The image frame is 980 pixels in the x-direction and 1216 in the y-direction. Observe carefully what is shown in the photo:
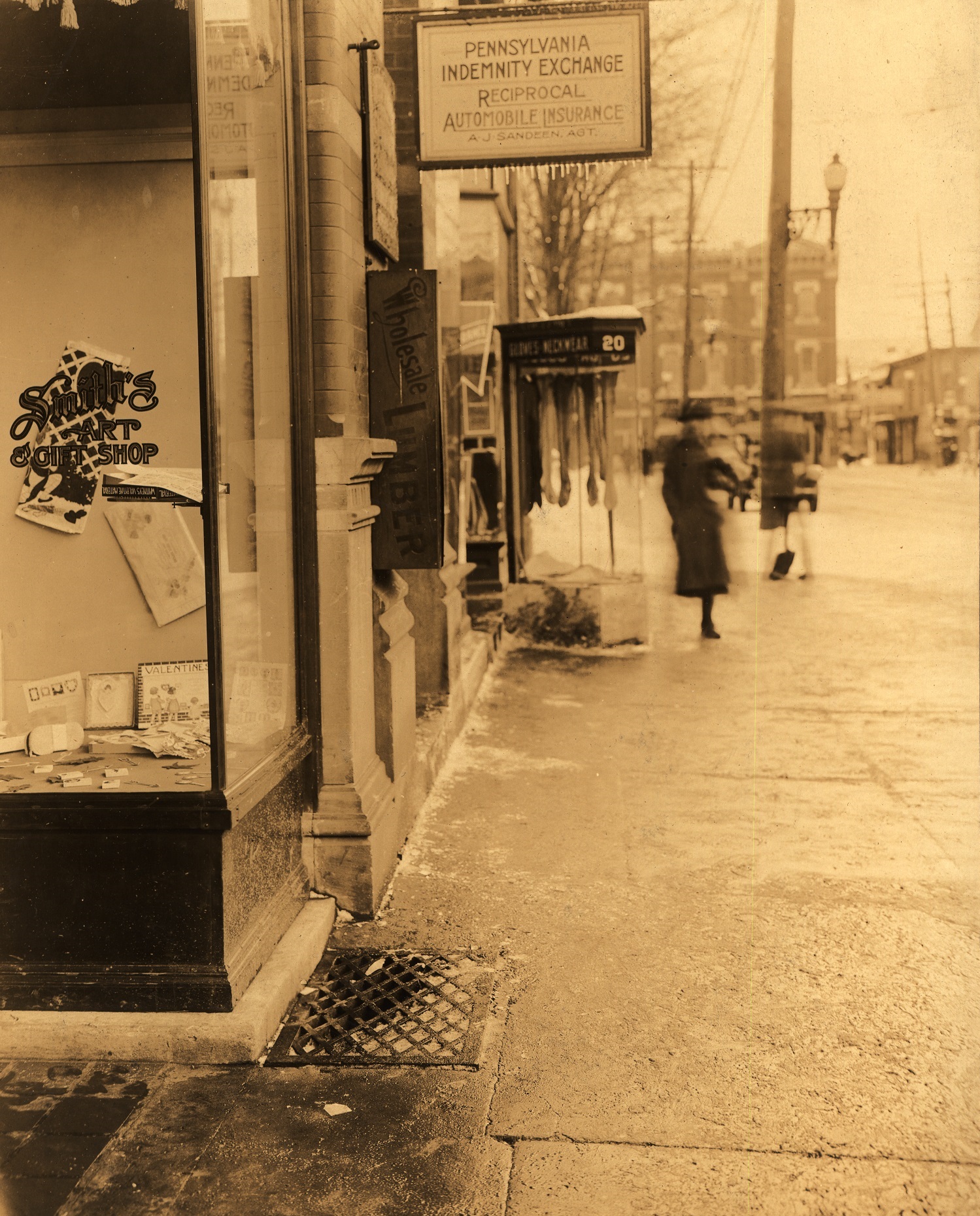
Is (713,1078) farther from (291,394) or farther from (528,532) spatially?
(528,532)

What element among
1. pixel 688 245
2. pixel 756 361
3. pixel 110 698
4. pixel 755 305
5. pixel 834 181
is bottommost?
pixel 110 698

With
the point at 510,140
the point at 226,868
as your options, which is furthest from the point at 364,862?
the point at 510,140

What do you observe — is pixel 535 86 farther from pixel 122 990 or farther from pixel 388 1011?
pixel 122 990

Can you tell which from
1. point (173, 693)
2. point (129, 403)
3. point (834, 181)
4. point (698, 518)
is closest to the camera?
point (129, 403)

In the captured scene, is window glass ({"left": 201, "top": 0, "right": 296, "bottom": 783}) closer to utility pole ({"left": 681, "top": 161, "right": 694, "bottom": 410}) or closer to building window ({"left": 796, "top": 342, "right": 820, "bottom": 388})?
utility pole ({"left": 681, "top": 161, "right": 694, "bottom": 410})

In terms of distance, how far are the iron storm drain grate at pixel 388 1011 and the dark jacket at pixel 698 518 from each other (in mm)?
7320

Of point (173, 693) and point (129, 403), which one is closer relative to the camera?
point (129, 403)

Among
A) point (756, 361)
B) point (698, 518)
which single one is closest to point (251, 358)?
point (698, 518)

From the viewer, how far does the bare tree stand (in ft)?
74.5

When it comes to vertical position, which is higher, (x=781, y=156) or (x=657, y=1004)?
(x=781, y=156)

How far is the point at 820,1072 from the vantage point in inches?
A: 146

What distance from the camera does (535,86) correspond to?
5797 mm

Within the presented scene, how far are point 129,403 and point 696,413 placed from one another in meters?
7.86

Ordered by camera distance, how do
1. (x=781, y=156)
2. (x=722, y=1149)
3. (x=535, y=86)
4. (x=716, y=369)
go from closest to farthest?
(x=722, y=1149)
(x=535, y=86)
(x=781, y=156)
(x=716, y=369)
